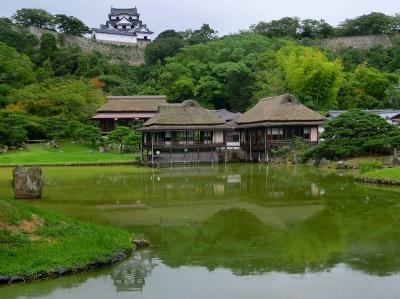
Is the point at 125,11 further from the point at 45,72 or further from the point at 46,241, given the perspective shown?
the point at 46,241

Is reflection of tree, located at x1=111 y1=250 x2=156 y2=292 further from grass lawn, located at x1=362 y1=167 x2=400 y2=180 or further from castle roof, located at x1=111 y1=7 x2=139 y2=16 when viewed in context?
castle roof, located at x1=111 y1=7 x2=139 y2=16

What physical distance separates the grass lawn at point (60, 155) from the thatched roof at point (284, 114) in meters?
10.9

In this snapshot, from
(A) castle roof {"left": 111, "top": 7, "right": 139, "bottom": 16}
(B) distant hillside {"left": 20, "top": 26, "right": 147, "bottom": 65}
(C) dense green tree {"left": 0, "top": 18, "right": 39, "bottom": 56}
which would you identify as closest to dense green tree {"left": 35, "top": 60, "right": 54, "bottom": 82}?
(C) dense green tree {"left": 0, "top": 18, "right": 39, "bottom": 56}

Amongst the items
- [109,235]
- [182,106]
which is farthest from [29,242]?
[182,106]

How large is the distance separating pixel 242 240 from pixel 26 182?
1030 cm

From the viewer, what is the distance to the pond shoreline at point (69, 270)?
8.76 meters

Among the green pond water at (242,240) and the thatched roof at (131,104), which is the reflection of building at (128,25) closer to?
the thatched roof at (131,104)

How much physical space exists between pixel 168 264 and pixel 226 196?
9550 millimetres

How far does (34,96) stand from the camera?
47000 mm

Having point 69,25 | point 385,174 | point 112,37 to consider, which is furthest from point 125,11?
point 385,174

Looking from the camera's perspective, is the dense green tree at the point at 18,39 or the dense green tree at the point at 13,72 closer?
the dense green tree at the point at 13,72

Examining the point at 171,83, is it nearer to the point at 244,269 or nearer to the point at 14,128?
the point at 14,128

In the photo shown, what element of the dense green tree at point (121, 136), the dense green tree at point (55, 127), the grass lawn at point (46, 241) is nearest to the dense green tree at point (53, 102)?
the dense green tree at point (55, 127)

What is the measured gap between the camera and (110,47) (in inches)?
3297
